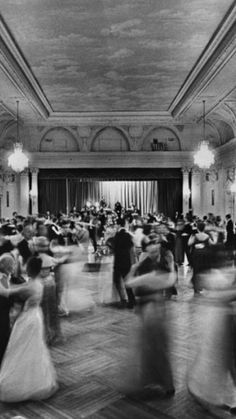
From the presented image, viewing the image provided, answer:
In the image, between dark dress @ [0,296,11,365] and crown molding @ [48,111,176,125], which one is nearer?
dark dress @ [0,296,11,365]

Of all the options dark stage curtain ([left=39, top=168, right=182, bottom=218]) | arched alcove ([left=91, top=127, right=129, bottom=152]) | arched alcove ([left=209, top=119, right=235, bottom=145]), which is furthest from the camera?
dark stage curtain ([left=39, top=168, right=182, bottom=218])

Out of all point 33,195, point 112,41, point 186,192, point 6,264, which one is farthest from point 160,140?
point 6,264

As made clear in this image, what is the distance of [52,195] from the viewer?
18.3 metres

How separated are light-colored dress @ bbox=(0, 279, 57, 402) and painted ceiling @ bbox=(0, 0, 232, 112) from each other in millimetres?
4531

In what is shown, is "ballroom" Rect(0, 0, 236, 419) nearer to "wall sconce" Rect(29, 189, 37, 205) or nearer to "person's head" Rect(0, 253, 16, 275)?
"wall sconce" Rect(29, 189, 37, 205)

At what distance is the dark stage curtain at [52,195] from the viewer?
17922mm

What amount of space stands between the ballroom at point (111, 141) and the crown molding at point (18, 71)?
0.13 feet

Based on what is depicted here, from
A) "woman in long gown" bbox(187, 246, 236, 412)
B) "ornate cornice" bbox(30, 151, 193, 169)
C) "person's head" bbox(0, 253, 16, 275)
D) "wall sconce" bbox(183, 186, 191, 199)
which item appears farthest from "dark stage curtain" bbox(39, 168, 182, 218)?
"woman in long gown" bbox(187, 246, 236, 412)

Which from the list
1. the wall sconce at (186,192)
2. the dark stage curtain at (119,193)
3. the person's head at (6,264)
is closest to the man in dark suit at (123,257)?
the person's head at (6,264)

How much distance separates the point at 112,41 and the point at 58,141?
9720 mm

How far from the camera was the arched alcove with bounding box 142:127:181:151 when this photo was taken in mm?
17344

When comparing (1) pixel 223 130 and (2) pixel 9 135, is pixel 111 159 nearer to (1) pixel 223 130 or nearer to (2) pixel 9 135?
(2) pixel 9 135

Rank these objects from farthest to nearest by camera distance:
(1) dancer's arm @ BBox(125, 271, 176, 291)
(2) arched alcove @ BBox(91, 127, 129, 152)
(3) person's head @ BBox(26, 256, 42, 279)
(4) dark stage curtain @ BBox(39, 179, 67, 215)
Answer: (4) dark stage curtain @ BBox(39, 179, 67, 215) < (2) arched alcove @ BBox(91, 127, 129, 152) < (3) person's head @ BBox(26, 256, 42, 279) < (1) dancer's arm @ BBox(125, 271, 176, 291)

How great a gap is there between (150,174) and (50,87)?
7.06 meters
